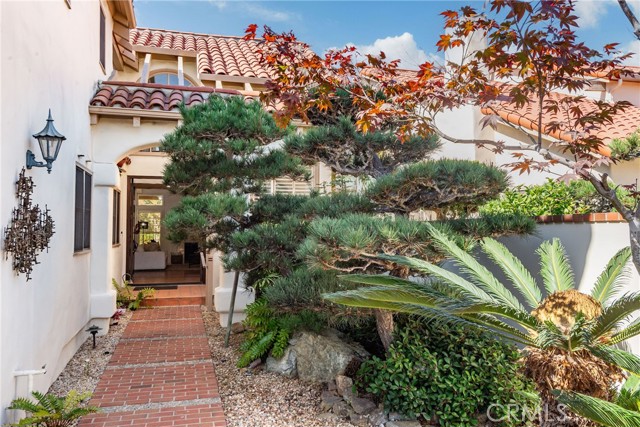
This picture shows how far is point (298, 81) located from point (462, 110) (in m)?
9.39

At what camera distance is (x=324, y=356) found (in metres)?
6.47

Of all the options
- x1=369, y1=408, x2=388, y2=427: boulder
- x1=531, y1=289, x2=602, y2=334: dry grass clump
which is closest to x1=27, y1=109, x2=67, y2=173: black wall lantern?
x1=369, y1=408, x2=388, y2=427: boulder

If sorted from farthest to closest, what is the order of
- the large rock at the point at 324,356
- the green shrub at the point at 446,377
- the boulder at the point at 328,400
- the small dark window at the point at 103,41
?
the small dark window at the point at 103,41
the large rock at the point at 324,356
the boulder at the point at 328,400
the green shrub at the point at 446,377

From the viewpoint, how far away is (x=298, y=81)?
212 inches

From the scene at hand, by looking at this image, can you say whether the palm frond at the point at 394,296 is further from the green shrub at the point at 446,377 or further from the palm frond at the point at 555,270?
the palm frond at the point at 555,270

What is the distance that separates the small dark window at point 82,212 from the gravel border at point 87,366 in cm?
192

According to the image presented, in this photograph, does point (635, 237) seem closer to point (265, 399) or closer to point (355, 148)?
point (355, 148)

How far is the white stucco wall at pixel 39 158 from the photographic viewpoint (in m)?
4.66

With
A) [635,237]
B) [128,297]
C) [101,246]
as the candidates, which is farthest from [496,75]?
[128,297]

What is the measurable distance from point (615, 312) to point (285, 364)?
454 cm

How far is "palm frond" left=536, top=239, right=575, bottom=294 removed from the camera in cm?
550

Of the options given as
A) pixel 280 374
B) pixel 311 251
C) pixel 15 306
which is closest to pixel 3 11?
pixel 15 306

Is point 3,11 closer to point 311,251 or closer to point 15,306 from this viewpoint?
point 15,306

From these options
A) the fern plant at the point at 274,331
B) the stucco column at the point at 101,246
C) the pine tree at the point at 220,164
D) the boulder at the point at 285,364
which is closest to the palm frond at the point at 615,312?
the fern plant at the point at 274,331
